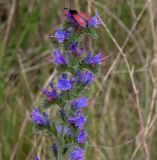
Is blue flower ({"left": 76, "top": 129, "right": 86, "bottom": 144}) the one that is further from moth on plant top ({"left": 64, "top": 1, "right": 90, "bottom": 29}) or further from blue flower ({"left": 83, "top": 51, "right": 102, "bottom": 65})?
moth on plant top ({"left": 64, "top": 1, "right": 90, "bottom": 29})

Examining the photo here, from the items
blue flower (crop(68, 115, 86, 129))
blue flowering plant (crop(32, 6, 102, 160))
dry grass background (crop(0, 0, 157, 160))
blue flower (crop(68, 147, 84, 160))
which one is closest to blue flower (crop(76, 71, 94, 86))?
blue flowering plant (crop(32, 6, 102, 160))

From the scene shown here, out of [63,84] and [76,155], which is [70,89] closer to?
[63,84]

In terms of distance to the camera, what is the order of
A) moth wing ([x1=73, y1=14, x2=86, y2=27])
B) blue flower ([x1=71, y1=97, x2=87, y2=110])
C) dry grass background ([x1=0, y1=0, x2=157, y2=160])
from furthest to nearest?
dry grass background ([x1=0, y1=0, x2=157, y2=160]), blue flower ([x1=71, y1=97, x2=87, y2=110]), moth wing ([x1=73, y1=14, x2=86, y2=27])

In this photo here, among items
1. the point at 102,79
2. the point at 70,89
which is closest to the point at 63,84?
the point at 70,89

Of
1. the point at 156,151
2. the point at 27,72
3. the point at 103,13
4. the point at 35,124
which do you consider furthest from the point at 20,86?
the point at 35,124

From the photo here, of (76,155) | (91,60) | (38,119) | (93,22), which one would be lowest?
(76,155)

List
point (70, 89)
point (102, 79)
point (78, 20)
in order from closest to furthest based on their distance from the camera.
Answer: point (78, 20), point (70, 89), point (102, 79)
